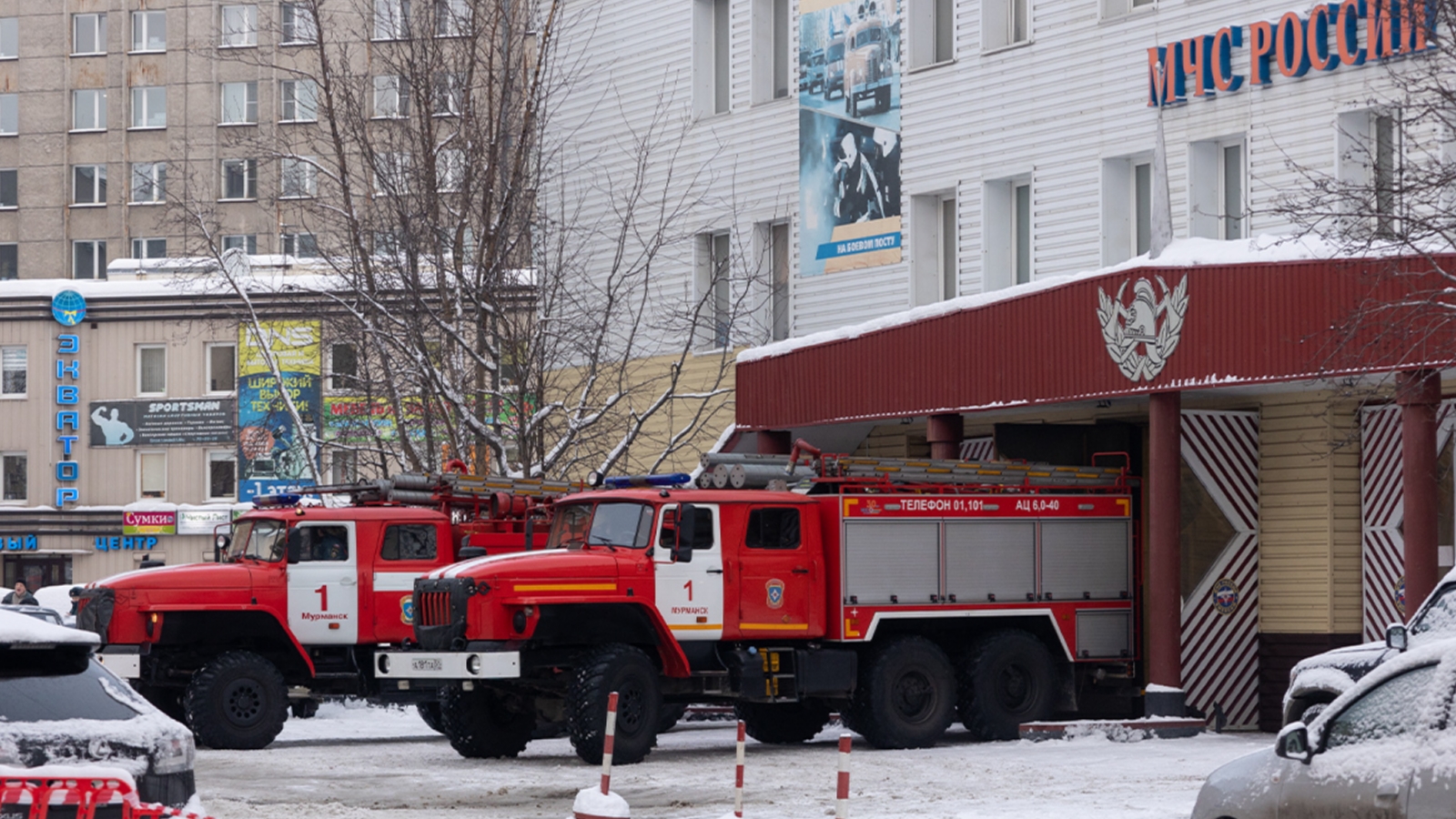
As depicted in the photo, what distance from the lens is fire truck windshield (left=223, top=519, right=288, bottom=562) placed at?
21.8m

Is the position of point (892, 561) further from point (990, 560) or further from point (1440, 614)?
point (1440, 614)

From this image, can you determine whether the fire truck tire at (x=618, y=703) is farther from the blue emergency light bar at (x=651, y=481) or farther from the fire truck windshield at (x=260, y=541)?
the fire truck windshield at (x=260, y=541)

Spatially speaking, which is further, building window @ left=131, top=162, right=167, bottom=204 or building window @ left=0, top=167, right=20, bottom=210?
building window @ left=0, top=167, right=20, bottom=210

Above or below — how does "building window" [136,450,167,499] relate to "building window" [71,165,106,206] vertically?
below

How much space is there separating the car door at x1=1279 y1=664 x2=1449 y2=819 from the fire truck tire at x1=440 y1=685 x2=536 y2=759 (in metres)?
11.1

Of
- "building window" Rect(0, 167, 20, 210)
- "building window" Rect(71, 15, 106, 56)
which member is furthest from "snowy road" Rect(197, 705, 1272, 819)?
"building window" Rect(71, 15, 106, 56)

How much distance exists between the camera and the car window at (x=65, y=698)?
302 inches

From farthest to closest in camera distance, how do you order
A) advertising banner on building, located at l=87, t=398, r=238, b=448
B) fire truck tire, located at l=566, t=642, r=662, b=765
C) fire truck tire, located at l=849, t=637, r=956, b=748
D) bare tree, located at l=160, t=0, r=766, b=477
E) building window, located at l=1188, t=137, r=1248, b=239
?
advertising banner on building, located at l=87, t=398, r=238, b=448, bare tree, located at l=160, t=0, r=766, b=477, building window, located at l=1188, t=137, r=1248, b=239, fire truck tire, located at l=849, t=637, r=956, b=748, fire truck tire, located at l=566, t=642, r=662, b=765

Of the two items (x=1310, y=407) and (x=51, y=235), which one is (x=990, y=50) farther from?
(x=51, y=235)

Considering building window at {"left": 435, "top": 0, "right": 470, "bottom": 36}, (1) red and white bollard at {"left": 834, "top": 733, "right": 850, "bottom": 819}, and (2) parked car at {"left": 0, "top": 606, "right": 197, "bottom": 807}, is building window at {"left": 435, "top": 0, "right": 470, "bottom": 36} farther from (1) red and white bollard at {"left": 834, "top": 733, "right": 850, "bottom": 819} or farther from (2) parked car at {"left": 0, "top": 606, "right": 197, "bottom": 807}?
(2) parked car at {"left": 0, "top": 606, "right": 197, "bottom": 807}

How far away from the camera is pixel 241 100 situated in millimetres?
63781

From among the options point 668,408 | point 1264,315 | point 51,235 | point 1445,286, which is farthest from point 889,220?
point 51,235

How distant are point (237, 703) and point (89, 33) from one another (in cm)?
4844

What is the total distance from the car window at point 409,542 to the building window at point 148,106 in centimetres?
4493
